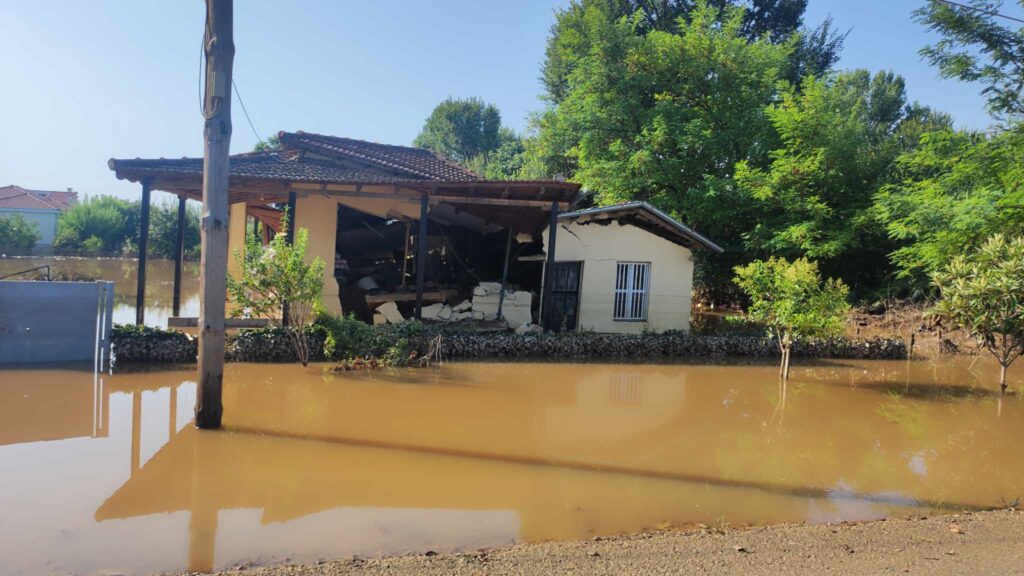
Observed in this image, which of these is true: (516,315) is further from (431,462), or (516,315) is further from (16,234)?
(16,234)

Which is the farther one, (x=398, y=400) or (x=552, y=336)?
(x=552, y=336)

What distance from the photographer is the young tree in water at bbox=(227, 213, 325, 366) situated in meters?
10.8

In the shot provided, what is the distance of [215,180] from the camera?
701cm

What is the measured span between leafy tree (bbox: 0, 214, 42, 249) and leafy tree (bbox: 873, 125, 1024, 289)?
40.3m

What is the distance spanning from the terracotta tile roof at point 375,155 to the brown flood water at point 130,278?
5.44 m

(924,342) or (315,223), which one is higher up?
(315,223)

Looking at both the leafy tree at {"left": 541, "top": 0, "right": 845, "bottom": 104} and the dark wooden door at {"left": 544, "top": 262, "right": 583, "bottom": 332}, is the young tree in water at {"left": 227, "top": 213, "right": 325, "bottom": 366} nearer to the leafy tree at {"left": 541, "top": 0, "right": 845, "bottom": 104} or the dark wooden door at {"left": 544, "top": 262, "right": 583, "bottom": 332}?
the dark wooden door at {"left": 544, "top": 262, "right": 583, "bottom": 332}

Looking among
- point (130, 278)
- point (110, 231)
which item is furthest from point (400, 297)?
point (110, 231)

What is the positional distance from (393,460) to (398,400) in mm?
2608

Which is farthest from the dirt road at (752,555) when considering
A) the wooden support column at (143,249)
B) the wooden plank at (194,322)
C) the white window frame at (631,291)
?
the white window frame at (631,291)

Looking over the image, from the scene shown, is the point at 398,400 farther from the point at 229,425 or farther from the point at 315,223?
the point at 315,223

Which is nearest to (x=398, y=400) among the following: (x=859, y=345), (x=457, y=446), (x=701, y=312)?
(x=457, y=446)

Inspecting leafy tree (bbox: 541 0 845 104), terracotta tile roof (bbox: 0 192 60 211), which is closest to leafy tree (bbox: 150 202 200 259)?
terracotta tile roof (bbox: 0 192 60 211)

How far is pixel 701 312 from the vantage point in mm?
24547
